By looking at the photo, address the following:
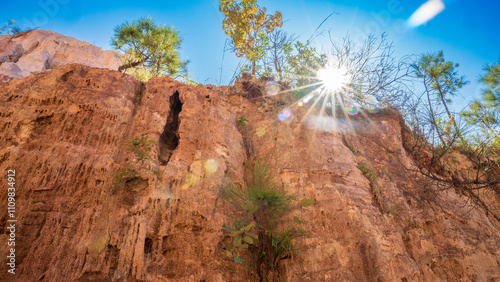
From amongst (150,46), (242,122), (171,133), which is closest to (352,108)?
(242,122)

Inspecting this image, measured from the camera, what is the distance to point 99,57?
14430 millimetres

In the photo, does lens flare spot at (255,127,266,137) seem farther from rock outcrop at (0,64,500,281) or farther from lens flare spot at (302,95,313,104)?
lens flare spot at (302,95,313,104)

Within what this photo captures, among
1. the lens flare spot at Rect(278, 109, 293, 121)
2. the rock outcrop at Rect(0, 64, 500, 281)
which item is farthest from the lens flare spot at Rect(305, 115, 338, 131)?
the lens flare spot at Rect(278, 109, 293, 121)

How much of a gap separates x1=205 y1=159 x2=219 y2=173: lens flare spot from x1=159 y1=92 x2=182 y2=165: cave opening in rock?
74cm

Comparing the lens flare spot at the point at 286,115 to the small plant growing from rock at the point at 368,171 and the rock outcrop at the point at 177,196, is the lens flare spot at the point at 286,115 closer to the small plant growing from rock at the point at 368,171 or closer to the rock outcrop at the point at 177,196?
the rock outcrop at the point at 177,196

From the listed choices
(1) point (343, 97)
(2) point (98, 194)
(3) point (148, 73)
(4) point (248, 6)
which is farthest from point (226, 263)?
(4) point (248, 6)

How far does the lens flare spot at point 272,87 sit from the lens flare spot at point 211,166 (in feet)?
11.5

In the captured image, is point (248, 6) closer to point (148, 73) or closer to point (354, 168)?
point (148, 73)

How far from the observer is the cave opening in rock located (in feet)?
15.6

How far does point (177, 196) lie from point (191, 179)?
416 mm

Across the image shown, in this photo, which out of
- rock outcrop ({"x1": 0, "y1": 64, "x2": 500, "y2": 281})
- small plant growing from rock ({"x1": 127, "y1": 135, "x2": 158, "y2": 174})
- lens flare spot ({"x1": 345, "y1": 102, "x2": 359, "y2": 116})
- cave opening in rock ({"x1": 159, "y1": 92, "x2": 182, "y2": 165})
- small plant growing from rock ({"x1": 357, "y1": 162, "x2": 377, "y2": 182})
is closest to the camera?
rock outcrop ({"x1": 0, "y1": 64, "x2": 500, "y2": 281})

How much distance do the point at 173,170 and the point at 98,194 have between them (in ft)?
3.83

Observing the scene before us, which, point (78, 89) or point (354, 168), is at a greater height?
point (78, 89)

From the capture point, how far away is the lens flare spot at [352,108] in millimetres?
7461
